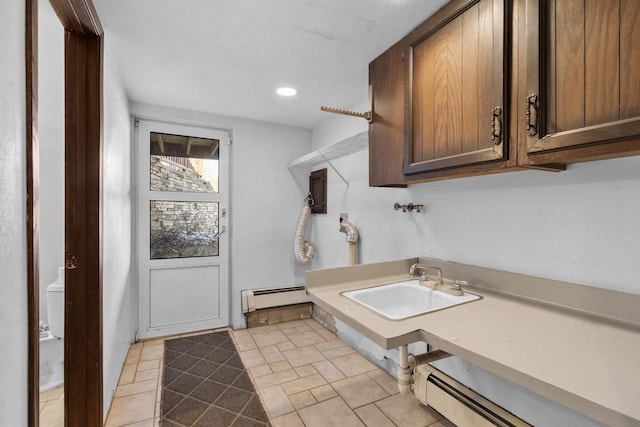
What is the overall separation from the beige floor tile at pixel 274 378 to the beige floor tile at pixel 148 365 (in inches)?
34.0

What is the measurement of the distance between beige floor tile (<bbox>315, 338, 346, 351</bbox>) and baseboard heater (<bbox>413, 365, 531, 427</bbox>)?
3.23ft

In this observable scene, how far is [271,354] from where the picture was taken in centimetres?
254

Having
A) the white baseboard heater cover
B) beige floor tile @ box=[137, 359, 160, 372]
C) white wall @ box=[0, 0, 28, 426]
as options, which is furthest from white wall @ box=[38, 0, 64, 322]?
white wall @ box=[0, 0, 28, 426]

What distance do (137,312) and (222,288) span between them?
79 cm

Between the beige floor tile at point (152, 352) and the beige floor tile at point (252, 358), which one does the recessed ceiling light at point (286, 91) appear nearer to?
the beige floor tile at point (252, 358)

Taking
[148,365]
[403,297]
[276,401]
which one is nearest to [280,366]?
[276,401]

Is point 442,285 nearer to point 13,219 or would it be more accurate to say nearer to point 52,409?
point 13,219

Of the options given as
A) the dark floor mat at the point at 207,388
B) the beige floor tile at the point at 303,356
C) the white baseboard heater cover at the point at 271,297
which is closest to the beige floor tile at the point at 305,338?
the beige floor tile at the point at 303,356

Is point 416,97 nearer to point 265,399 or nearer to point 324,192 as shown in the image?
point 324,192

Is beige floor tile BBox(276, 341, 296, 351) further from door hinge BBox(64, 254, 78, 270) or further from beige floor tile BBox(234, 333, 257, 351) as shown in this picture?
door hinge BBox(64, 254, 78, 270)

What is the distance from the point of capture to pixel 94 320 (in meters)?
1.52

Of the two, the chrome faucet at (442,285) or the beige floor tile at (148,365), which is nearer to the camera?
the chrome faucet at (442,285)

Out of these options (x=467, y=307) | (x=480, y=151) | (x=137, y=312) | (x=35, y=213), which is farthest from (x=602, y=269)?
(x=137, y=312)

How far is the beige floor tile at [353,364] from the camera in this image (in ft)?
7.40
